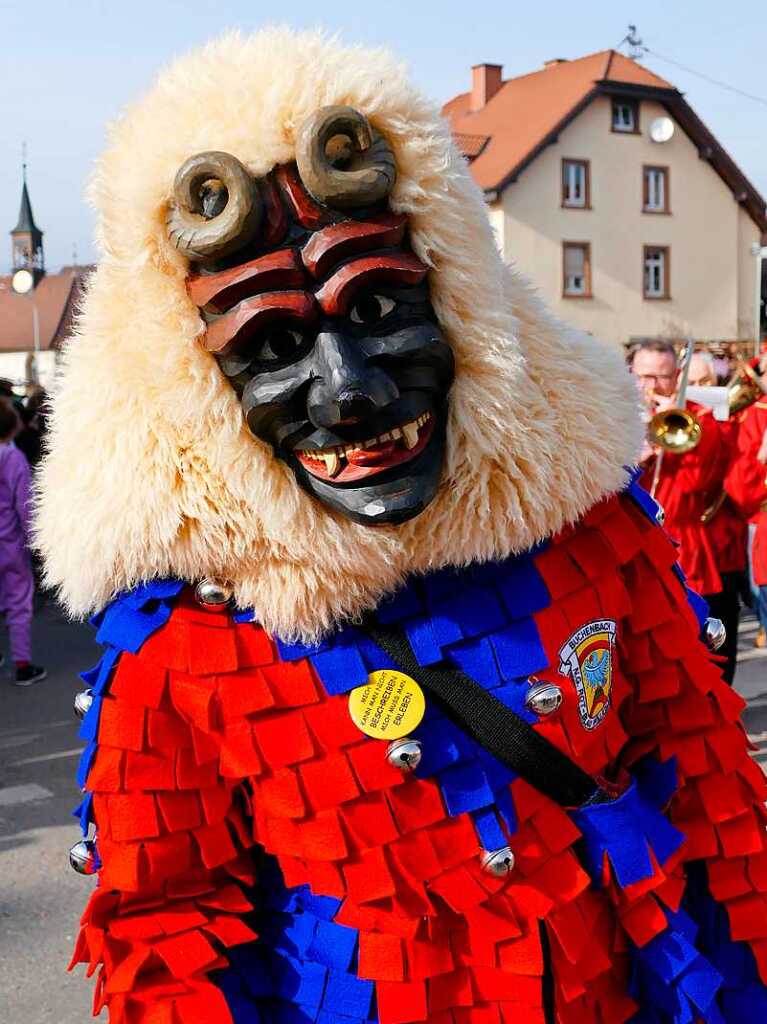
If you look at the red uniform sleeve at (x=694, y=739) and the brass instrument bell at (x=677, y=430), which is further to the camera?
the brass instrument bell at (x=677, y=430)

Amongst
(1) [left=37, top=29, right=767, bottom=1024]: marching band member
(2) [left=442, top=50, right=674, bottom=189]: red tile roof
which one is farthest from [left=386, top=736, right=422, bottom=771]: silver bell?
(2) [left=442, top=50, right=674, bottom=189]: red tile roof

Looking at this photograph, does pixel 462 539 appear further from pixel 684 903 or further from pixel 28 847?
pixel 28 847

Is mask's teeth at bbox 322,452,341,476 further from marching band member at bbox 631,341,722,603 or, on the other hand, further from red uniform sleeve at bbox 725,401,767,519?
red uniform sleeve at bbox 725,401,767,519

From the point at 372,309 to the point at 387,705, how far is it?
51 centimetres

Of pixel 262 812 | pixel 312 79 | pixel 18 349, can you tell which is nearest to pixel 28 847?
pixel 262 812

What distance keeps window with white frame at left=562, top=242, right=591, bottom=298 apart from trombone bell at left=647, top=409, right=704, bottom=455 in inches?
867

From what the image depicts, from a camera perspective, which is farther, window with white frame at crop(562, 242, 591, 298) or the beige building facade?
window with white frame at crop(562, 242, 591, 298)

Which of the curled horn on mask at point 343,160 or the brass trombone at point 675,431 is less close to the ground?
the curled horn on mask at point 343,160

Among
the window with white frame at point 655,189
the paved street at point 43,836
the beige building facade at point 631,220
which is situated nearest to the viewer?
the paved street at point 43,836

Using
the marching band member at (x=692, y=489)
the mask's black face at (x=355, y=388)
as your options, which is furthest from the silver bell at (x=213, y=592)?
the marching band member at (x=692, y=489)

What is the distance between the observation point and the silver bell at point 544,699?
143 cm

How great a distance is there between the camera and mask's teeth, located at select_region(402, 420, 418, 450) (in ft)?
4.53

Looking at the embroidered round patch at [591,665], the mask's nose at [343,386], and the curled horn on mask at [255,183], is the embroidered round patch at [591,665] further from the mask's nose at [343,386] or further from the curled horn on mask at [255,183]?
the curled horn on mask at [255,183]

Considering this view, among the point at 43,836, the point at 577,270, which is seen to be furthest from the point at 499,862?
the point at 577,270
